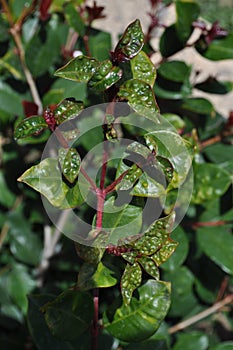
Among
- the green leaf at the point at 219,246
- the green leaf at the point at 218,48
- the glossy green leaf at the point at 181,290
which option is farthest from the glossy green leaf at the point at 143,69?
the glossy green leaf at the point at 181,290

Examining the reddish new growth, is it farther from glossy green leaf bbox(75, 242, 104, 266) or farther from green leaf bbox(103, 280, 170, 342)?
green leaf bbox(103, 280, 170, 342)

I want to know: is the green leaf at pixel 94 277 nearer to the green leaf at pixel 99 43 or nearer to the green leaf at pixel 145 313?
the green leaf at pixel 145 313

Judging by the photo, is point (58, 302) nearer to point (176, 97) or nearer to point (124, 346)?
point (124, 346)

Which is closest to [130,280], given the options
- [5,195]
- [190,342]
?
[190,342]

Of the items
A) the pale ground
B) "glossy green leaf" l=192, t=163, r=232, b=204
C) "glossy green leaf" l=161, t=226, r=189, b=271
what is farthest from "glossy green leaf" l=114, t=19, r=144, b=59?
the pale ground

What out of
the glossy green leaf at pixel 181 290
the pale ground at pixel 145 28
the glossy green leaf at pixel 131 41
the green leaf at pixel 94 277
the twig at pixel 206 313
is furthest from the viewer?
the pale ground at pixel 145 28

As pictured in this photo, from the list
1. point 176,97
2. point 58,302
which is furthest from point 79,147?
point 58,302

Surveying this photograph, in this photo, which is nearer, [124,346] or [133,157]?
[133,157]
